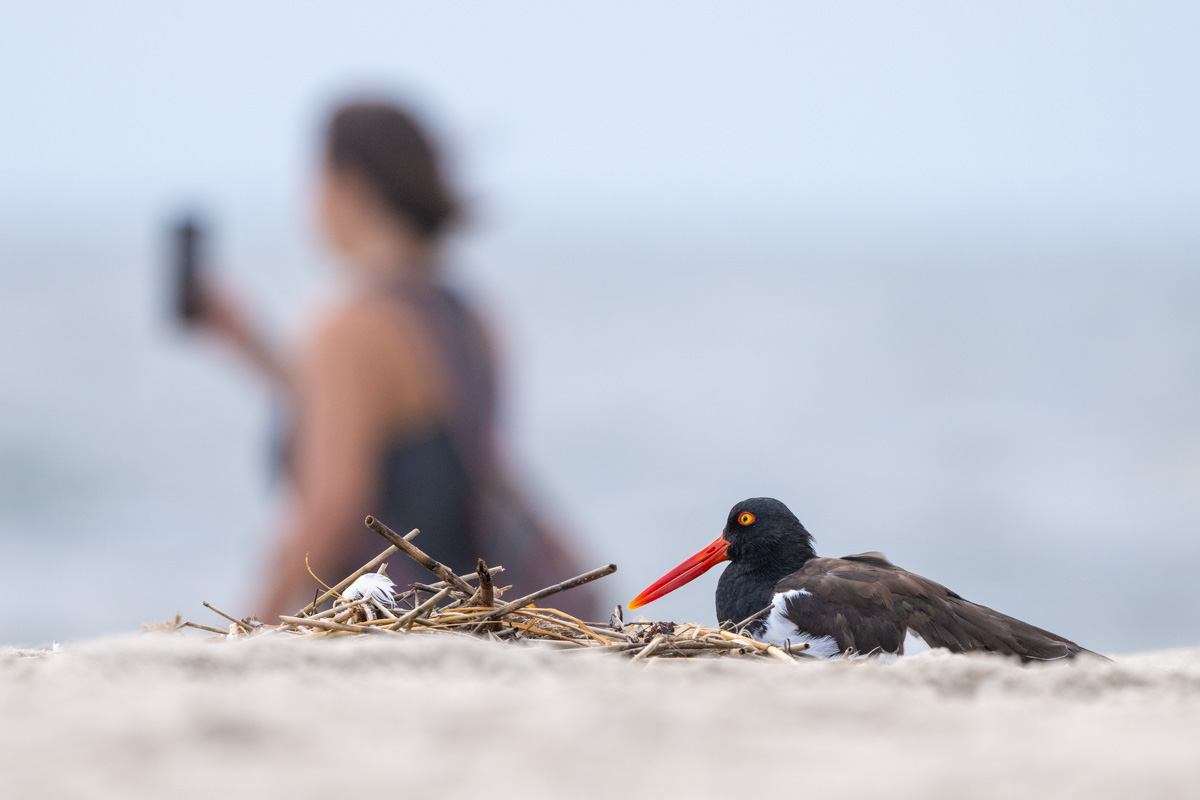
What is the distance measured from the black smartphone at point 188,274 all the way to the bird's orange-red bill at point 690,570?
3.97 m

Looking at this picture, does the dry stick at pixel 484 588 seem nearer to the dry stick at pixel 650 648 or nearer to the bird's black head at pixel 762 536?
the dry stick at pixel 650 648

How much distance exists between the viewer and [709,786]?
1207mm

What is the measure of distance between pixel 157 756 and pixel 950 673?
128 cm

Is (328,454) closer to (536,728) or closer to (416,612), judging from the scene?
(416,612)

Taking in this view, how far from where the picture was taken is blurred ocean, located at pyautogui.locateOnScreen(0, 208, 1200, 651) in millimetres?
16406

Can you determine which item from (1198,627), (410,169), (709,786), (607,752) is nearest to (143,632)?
(607,752)

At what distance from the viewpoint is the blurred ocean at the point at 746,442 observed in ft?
53.8

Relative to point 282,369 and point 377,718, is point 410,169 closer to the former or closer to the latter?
point 282,369

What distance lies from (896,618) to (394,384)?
131 inches

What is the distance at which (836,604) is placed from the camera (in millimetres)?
3207

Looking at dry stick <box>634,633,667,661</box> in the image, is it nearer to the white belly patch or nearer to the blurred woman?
the white belly patch

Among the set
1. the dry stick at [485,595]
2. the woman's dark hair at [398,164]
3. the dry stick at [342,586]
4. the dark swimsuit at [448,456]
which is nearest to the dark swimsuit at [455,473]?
the dark swimsuit at [448,456]


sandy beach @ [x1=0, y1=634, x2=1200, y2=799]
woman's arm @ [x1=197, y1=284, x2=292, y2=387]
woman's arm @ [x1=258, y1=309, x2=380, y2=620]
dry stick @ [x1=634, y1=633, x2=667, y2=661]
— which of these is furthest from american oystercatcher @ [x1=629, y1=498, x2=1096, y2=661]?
woman's arm @ [x1=197, y1=284, x2=292, y2=387]

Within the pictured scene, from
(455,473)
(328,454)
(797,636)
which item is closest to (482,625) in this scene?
(797,636)
